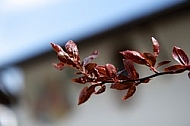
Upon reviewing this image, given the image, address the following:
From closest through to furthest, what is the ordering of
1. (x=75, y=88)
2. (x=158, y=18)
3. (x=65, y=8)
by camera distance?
(x=65, y=8)
(x=158, y=18)
(x=75, y=88)

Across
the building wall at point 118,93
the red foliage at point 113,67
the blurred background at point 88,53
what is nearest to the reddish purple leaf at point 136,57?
the red foliage at point 113,67

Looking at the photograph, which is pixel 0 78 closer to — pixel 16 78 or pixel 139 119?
pixel 16 78

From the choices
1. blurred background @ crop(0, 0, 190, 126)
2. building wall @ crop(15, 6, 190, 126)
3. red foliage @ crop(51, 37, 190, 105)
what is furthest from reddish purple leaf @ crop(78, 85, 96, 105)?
building wall @ crop(15, 6, 190, 126)

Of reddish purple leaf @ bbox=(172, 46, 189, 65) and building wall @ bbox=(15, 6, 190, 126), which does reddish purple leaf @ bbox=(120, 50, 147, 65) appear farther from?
building wall @ bbox=(15, 6, 190, 126)

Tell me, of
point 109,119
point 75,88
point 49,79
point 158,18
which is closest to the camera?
point 158,18

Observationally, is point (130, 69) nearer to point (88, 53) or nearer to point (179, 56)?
point (179, 56)

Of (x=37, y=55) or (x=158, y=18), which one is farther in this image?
(x=37, y=55)

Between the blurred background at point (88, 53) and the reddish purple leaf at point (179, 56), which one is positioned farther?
the blurred background at point (88, 53)

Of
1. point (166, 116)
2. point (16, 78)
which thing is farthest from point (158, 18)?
point (16, 78)

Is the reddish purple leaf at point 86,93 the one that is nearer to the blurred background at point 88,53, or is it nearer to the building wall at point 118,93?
the blurred background at point 88,53
